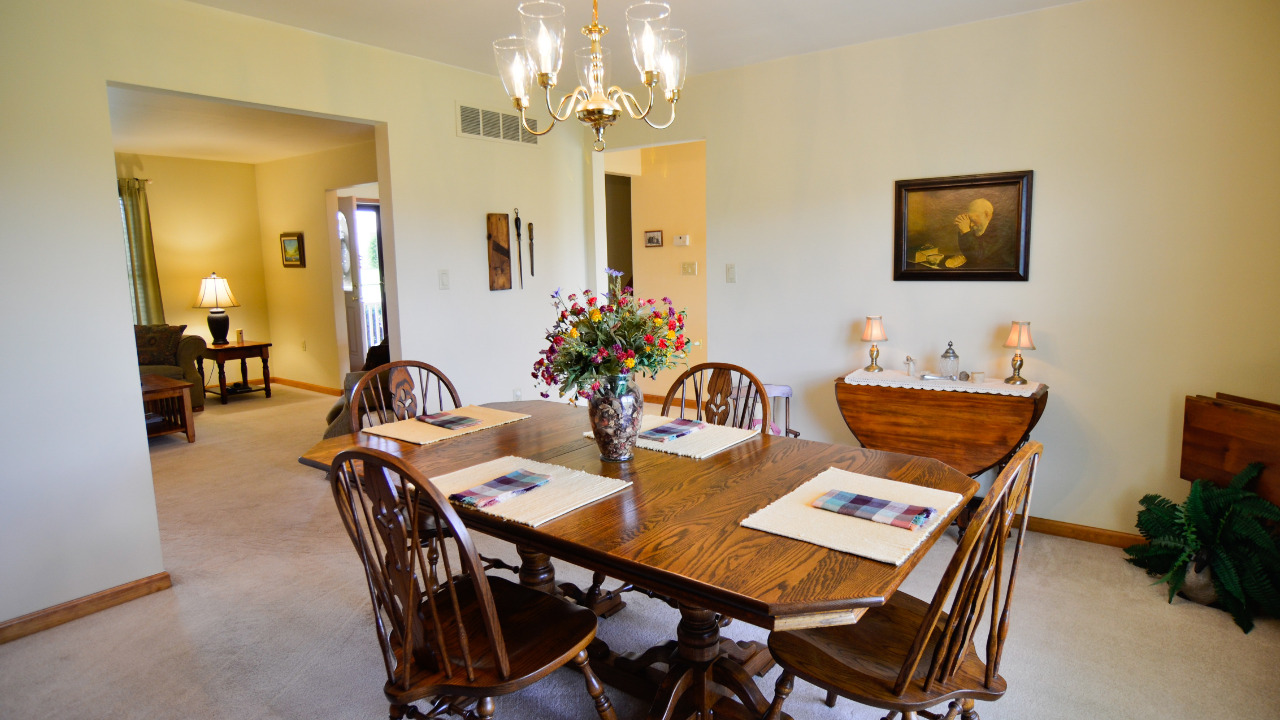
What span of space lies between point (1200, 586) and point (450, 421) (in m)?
2.77

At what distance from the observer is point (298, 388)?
7219 mm

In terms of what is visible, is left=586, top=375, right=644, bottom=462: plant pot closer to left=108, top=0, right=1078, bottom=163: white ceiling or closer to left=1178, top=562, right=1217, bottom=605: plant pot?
left=108, top=0, right=1078, bottom=163: white ceiling

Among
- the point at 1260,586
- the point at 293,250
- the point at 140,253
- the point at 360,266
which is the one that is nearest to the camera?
the point at 1260,586

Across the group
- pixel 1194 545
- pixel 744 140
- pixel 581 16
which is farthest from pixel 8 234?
pixel 1194 545

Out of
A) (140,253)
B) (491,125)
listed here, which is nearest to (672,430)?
(491,125)

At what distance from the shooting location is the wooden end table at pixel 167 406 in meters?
4.89

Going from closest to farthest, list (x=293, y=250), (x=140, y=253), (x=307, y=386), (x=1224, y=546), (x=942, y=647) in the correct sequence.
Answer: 1. (x=942, y=647)
2. (x=1224, y=546)
3. (x=140, y=253)
4. (x=293, y=250)
5. (x=307, y=386)

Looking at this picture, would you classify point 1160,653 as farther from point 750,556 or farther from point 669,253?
point 669,253

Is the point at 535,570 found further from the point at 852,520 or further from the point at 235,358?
the point at 235,358

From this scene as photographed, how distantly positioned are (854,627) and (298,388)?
6.98m

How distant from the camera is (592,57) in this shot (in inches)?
74.6

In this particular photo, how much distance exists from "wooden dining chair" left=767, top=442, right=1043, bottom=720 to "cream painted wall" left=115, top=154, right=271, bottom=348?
721 centimetres

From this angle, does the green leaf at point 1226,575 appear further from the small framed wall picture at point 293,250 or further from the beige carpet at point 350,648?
the small framed wall picture at point 293,250

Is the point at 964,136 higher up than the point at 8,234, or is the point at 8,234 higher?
the point at 964,136
